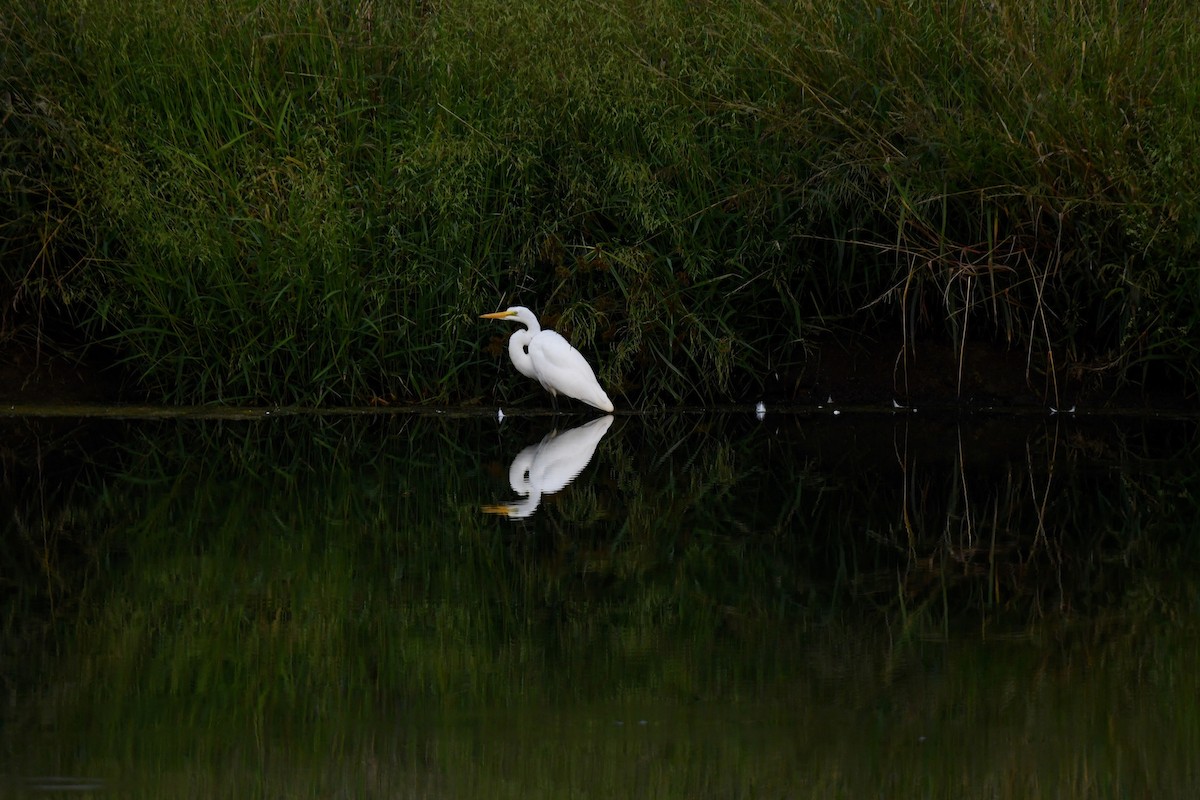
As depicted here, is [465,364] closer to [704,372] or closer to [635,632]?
[704,372]

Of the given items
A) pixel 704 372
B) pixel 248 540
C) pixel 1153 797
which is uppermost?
pixel 704 372

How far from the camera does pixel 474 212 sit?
6.59 meters

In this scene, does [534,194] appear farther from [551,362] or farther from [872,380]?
[872,380]

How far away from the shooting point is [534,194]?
683 cm

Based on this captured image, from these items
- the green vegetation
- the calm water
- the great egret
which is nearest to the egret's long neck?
the great egret

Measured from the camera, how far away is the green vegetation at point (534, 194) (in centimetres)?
637

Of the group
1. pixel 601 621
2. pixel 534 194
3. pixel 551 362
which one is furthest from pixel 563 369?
pixel 601 621

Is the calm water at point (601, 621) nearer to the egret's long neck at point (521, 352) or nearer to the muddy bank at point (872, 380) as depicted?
the egret's long neck at point (521, 352)

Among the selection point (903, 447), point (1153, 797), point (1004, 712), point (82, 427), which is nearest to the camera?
point (1153, 797)

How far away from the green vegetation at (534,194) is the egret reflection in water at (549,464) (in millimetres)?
506

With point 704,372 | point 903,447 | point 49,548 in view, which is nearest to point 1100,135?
point 903,447

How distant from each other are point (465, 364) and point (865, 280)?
175cm

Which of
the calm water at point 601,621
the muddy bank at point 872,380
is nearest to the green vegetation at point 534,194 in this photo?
the muddy bank at point 872,380

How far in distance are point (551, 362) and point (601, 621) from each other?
3.08 metres
